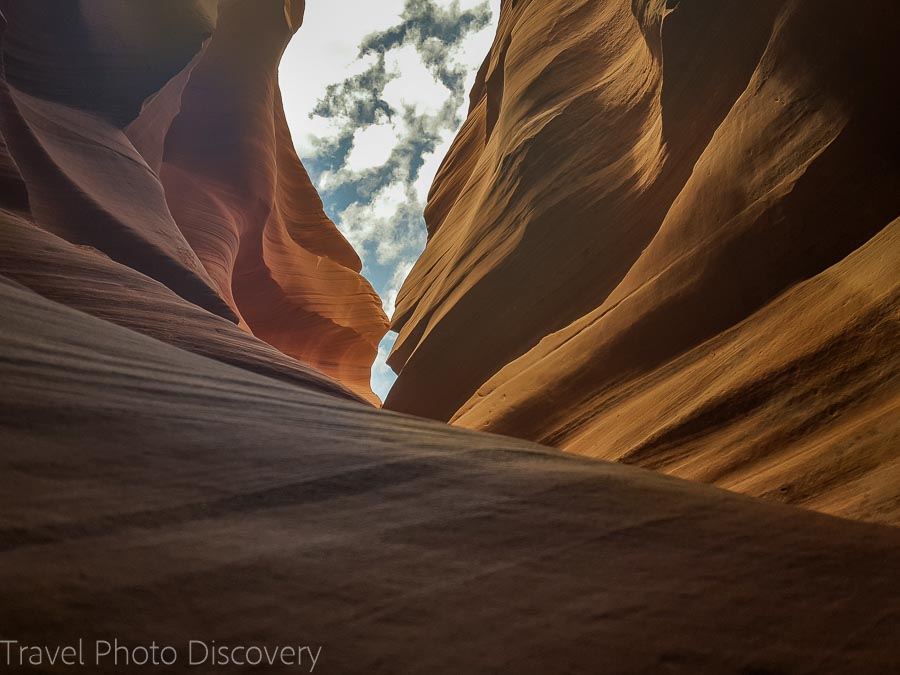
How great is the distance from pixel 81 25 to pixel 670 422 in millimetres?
8437

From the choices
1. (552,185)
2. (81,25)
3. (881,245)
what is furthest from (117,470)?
(81,25)

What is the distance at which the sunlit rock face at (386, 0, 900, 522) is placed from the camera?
9.05ft

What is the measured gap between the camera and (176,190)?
11180 mm

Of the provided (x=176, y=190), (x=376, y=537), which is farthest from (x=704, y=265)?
(x=176, y=190)

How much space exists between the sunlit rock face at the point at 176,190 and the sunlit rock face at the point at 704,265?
1682 millimetres

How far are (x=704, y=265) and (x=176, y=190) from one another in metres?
10.2

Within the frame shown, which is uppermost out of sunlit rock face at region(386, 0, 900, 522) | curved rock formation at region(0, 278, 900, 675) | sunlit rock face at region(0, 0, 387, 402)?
sunlit rock face at region(0, 0, 387, 402)

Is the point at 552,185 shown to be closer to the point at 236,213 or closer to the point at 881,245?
the point at 881,245

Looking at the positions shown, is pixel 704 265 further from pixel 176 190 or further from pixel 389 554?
pixel 176 190

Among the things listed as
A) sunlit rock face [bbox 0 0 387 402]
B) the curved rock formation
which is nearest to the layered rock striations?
the curved rock formation

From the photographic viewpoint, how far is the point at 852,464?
2338 millimetres

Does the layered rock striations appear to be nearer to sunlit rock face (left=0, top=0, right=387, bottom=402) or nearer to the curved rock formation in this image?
the curved rock formation

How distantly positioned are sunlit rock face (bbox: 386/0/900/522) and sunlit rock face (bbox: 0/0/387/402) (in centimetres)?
168

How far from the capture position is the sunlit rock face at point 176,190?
149 inches
